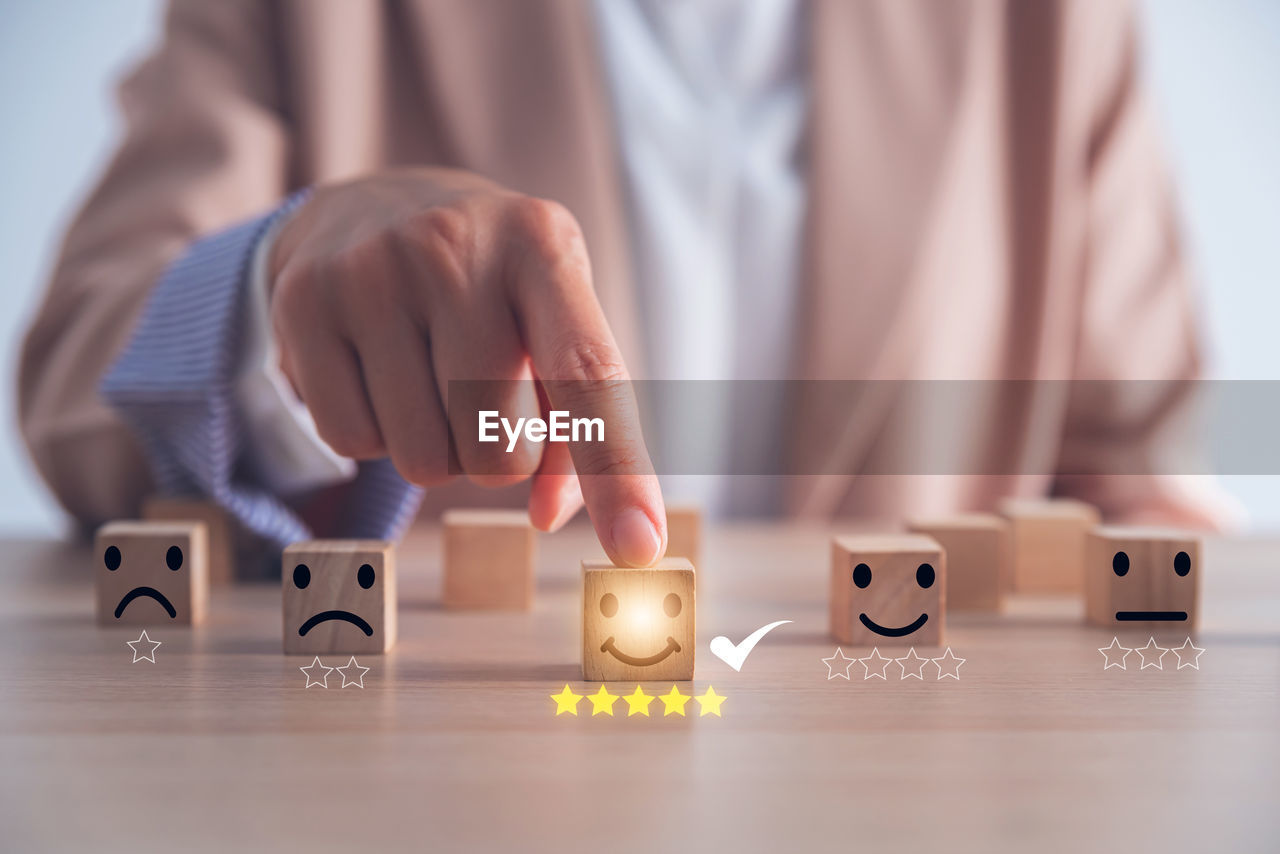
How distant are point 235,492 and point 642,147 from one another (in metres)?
1.08

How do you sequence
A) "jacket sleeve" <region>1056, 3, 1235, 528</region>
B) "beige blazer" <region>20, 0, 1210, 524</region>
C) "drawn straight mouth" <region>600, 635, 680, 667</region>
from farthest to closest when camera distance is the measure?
"jacket sleeve" <region>1056, 3, 1235, 528</region>
"beige blazer" <region>20, 0, 1210, 524</region>
"drawn straight mouth" <region>600, 635, 680, 667</region>

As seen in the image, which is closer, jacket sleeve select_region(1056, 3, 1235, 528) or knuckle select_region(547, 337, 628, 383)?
→ knuckle select_region(547, 337, 628, 383)

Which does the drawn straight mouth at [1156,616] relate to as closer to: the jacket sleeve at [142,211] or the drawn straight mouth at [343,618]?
the drawn straight mouth at [343,618]

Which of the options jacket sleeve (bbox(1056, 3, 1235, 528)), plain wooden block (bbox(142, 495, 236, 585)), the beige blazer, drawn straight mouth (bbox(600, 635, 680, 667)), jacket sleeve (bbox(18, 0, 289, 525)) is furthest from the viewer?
jacket sleeve (bbox(1056, 3, 1235, 528))

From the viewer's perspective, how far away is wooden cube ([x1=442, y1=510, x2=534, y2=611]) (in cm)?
87

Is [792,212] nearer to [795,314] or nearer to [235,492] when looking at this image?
[795,314]

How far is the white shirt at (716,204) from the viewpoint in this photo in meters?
1.78

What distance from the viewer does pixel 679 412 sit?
1.79m

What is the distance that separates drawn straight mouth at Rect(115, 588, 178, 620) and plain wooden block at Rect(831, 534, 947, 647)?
1.77 ft

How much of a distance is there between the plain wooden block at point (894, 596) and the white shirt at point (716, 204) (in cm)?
100

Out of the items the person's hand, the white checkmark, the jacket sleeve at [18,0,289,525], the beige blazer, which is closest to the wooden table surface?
the white checkmark

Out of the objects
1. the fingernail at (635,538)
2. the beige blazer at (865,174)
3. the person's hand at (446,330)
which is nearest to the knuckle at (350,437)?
the person's hand at (446,330)

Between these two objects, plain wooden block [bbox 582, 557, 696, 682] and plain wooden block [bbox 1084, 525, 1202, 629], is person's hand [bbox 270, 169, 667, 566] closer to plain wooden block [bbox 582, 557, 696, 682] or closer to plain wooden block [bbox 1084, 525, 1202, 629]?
plain wooden block [bbox 582, 557, 696, 682]

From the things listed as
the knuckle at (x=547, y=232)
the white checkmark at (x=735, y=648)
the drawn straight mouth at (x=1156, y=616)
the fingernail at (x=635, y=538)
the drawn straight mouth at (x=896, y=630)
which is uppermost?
the knuckle at (x=547, y=232)
